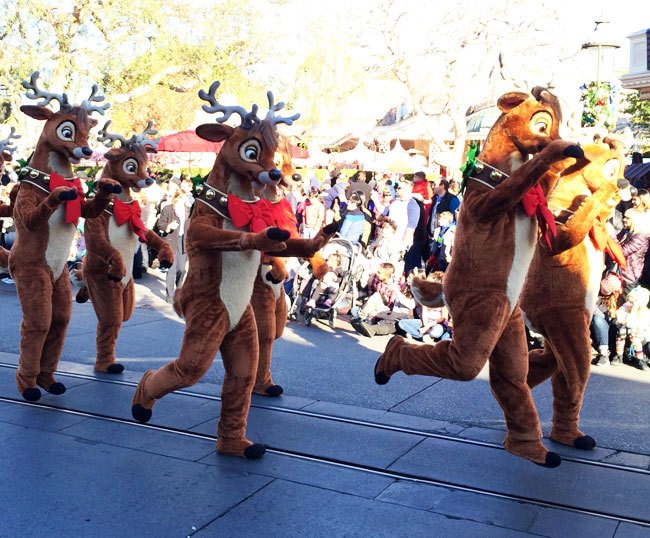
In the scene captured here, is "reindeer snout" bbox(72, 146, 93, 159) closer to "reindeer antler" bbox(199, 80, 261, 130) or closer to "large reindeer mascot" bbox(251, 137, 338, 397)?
"large reindeer mascot" bbox(251, 137, 338, 397)

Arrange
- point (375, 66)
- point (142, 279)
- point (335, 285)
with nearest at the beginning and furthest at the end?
point (335, 285) → point (142, 279) → point (375, 66)

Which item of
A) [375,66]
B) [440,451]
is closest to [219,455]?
[440,451]

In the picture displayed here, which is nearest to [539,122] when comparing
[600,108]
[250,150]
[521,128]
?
[521,128]

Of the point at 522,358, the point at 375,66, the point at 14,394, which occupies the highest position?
the point at 375,66

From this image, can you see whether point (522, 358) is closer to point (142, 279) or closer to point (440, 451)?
point (440, 451)

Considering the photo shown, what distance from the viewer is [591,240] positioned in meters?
5.19

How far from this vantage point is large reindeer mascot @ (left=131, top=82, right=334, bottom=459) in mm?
4738

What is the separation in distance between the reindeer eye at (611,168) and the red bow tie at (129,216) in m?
3.57

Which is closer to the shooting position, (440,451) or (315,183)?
(440,451)

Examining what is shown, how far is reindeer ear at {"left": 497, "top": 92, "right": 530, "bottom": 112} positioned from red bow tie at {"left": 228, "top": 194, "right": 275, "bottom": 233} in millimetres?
1474

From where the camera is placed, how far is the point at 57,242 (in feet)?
19.9

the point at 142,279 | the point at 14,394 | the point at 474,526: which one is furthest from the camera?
the point at 142,279

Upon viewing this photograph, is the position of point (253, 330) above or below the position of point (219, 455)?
above

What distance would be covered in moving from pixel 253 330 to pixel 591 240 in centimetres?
Answer: 218
